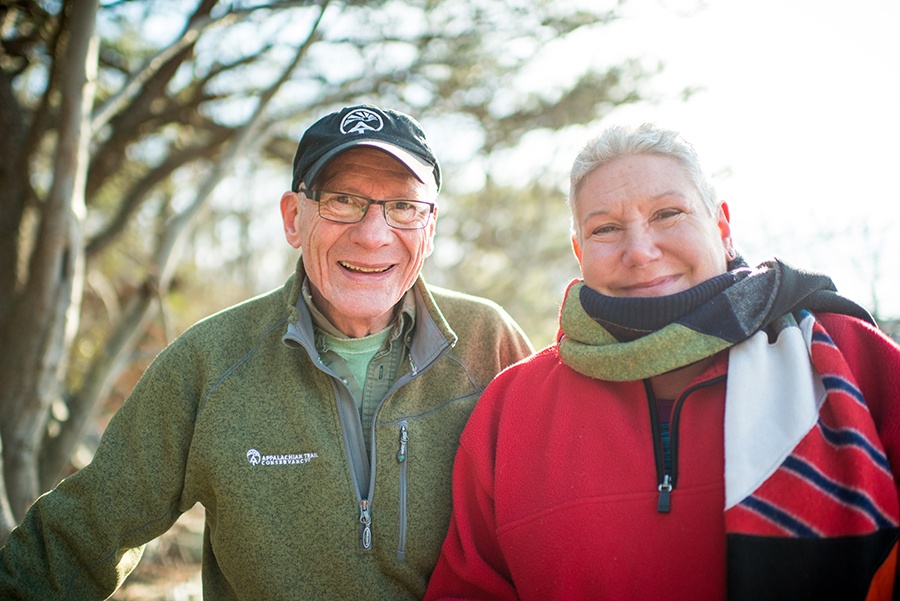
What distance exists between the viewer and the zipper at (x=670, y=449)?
65.1 inches

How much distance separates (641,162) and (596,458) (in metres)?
0.86

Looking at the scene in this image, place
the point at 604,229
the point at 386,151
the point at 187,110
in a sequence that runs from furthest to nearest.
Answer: the point at 187,110, the point at 386,151, the point at 604,229

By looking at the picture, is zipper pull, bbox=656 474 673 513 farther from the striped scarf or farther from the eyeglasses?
the eyeglasses

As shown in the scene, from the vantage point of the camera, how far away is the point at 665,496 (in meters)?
1.65

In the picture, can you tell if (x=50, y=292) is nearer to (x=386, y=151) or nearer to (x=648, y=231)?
(x=386, y=151)

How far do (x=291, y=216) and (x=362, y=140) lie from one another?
44 centimetres

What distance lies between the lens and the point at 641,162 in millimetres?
1930

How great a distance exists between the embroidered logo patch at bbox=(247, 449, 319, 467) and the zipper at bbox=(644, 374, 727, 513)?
1.02m

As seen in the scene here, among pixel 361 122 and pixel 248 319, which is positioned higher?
pixel 361 122

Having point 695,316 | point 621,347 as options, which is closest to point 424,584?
point 621,347

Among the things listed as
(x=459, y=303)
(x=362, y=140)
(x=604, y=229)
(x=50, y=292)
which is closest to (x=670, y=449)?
(x=604, y=229)

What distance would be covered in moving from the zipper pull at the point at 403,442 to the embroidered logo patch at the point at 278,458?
0.85 ft

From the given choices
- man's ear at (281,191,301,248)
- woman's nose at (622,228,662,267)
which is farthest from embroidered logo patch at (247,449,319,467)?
woman's nose at (622,228,662,267)

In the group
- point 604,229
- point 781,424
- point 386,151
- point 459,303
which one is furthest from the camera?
point 459,303
